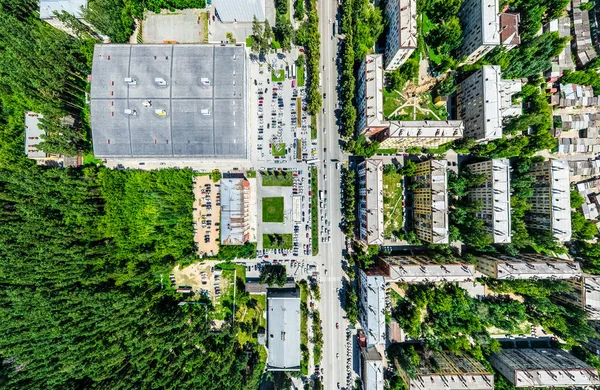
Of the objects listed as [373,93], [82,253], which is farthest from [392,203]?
[82,253]

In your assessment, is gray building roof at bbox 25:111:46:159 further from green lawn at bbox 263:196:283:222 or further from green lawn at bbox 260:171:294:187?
green lawn at bbox 263:196:283:222

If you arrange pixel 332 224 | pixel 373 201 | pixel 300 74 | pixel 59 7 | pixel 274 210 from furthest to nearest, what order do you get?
pixel 274 210, pixel 332 224, pixel 300 74, pixel 59 7, pixel 373 201

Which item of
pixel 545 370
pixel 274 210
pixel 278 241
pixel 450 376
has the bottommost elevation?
pixel 450 376

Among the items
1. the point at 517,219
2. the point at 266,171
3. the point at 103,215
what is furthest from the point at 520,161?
the point at 103,215

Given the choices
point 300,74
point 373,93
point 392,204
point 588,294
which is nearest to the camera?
point 373,93

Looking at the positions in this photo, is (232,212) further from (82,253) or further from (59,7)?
(59,7)

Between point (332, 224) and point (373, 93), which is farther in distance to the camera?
point (332, 224)

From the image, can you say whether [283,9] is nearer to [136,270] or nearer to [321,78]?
[321,78]
